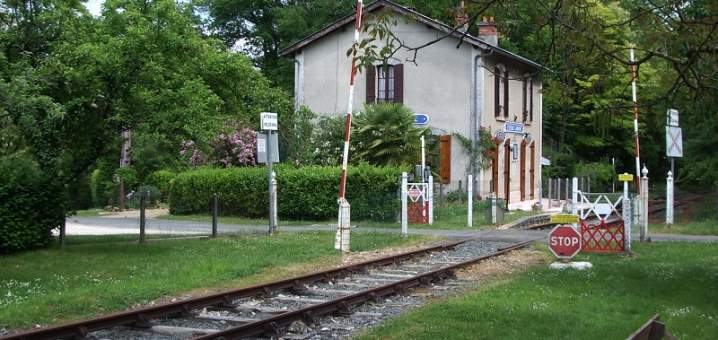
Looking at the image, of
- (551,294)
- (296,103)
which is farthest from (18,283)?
(296,103)

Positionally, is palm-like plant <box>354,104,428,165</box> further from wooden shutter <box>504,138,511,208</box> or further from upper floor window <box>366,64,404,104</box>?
wooden shutter <box>504,138,511,208</box>

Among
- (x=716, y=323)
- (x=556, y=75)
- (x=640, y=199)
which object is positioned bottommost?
(x=716, y=323)

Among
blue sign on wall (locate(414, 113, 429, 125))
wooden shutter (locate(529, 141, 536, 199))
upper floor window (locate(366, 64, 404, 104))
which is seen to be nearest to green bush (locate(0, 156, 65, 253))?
blue sign on wall (locate(414, 113, 429, 125))

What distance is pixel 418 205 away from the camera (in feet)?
82.7

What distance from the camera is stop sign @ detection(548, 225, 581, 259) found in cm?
1482

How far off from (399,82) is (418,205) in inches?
363

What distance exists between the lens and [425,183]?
989 inches

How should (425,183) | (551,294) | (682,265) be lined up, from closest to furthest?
(551,294), (682,265), (425,183)

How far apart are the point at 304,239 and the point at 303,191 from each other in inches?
299

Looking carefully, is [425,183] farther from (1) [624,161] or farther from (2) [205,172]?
(1) [624,161]

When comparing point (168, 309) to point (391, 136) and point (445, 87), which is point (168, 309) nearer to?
point (391, 136)

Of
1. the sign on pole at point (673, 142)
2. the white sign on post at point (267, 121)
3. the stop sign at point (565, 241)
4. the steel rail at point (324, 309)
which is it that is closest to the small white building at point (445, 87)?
the white sign on post at point (267, 121)

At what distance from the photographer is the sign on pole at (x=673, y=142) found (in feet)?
63.8

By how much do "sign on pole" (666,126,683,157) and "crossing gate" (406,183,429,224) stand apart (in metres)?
7.69
